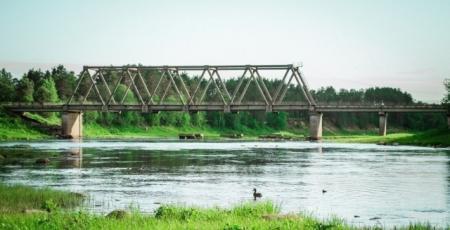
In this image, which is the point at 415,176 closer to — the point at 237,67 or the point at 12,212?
the point at 12,212

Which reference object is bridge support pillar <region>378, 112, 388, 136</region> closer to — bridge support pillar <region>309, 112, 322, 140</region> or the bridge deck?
the bridge deck

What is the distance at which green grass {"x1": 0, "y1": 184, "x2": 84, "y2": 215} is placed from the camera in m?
27.0

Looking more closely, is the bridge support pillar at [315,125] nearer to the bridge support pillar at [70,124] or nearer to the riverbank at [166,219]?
the bridge support pillar at [70,124]

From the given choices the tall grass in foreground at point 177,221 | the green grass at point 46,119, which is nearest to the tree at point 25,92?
the green grass at point 46,119

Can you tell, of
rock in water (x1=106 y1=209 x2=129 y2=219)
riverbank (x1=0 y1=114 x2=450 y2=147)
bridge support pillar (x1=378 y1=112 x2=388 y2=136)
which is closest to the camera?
rock in water (x1=106 y1=209 x2=129 y2=219)

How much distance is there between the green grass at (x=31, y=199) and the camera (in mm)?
27000

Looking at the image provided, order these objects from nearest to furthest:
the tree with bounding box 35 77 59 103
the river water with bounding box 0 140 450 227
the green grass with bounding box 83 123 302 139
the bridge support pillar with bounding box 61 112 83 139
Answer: the river water with bounding box 0 140 450 227 → the bridge support pillar with bounding box 61 112 83 139 → the tree with bounding box 35 77 59 103 → the green grass with bounding box 83 123 302 139

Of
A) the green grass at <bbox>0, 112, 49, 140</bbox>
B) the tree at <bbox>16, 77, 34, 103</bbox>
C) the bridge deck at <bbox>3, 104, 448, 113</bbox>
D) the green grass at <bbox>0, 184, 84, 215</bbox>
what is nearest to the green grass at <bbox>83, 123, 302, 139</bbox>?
the tree at <bbox>16, 77, 34, 103</bbox>

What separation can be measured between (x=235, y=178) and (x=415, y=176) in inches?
488

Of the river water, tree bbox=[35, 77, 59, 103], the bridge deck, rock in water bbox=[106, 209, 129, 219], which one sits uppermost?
tree bbox=[35, 77, 59, 103]

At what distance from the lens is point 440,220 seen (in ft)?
86.4

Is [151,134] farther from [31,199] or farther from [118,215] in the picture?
[118,215]

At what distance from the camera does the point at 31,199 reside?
97.8 feet

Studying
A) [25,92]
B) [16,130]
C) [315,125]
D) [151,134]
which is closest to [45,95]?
[25,92]
